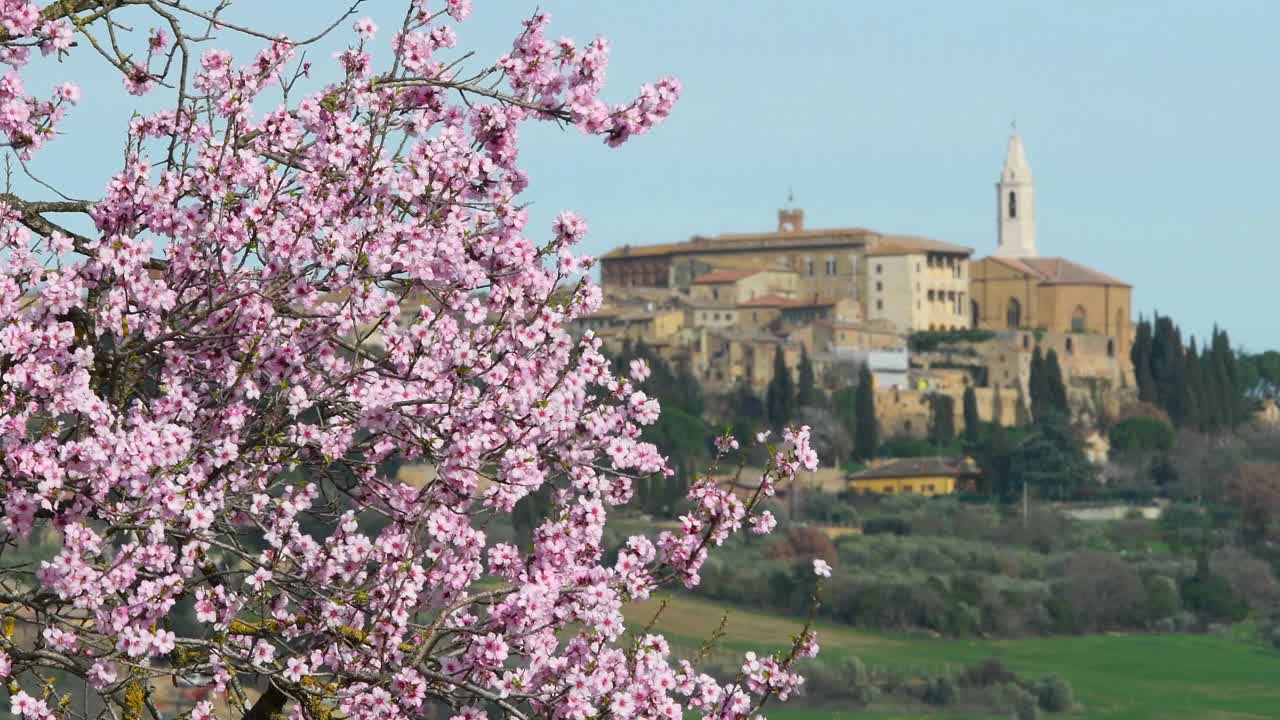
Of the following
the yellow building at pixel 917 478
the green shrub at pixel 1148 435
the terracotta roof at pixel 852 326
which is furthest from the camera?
the terracotta roof at pixel 852 326

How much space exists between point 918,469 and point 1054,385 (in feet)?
34.5

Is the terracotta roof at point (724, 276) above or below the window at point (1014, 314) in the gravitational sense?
above

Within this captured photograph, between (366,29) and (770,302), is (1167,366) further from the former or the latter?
(366,29)

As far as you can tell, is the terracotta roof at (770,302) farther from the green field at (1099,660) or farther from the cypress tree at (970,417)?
the green field at (1099,660)

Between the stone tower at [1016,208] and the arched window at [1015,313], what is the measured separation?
59.4 ft

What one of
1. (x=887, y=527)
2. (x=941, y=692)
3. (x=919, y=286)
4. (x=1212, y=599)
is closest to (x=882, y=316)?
(x=919, y=286)

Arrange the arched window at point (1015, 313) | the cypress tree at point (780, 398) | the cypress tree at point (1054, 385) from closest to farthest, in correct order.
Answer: the cypress tree at point (780, 398) < the cypress tree at point (1054, 385) < the arched window at point (1015, 313)

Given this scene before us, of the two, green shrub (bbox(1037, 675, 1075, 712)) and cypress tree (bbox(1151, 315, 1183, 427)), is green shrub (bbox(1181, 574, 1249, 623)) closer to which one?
green shrub (bbox(1037, 675, 1075, 712))

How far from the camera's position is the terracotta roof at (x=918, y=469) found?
89.9m

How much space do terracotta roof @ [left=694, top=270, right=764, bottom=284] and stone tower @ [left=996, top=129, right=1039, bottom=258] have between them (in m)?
23.7

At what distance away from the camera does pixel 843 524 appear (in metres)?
85.3

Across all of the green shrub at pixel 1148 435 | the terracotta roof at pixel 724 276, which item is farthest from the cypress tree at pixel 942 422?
the terracotta roof at pixel 724 276

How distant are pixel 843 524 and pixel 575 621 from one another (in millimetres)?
79369

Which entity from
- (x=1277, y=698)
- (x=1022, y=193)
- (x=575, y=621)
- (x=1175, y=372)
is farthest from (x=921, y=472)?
(x=575, y=621)
